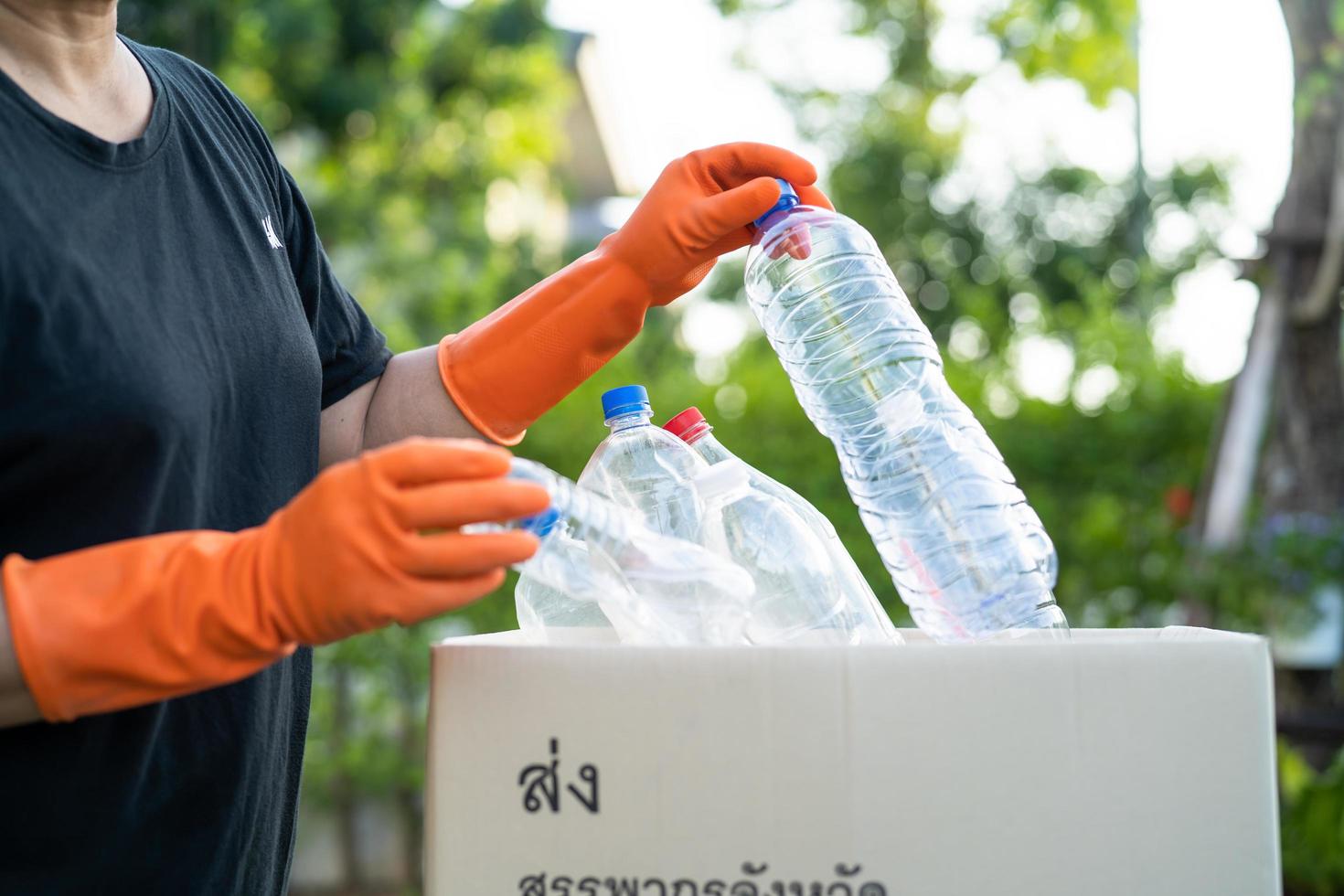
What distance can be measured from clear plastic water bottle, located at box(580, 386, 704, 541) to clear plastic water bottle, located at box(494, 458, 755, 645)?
147 mm

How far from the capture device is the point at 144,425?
3.57 feet

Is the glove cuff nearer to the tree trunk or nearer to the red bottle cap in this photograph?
the red bottle cap

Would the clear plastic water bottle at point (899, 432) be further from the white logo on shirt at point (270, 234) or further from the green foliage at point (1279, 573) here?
the green foliage at point (1279, 573)

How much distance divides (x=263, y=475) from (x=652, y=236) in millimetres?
543

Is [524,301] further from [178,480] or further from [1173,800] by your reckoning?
[1173,800]

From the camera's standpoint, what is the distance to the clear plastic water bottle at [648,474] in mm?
1365

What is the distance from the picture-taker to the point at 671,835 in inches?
41.8

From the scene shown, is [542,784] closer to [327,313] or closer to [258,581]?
[258,581]

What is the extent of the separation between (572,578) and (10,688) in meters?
0.52

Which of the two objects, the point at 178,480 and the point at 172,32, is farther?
the point at 172,32

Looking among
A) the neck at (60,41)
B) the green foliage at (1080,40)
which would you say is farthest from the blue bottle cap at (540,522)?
the green foliage at (1080,40)

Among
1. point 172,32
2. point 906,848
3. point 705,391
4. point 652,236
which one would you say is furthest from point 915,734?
point 172,32

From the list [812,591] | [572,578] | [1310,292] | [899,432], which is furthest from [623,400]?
[1310,292]

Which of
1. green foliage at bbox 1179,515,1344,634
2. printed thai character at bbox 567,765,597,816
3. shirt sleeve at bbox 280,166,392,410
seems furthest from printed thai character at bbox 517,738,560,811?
green foliage at bbox 1179,515,1344,634
